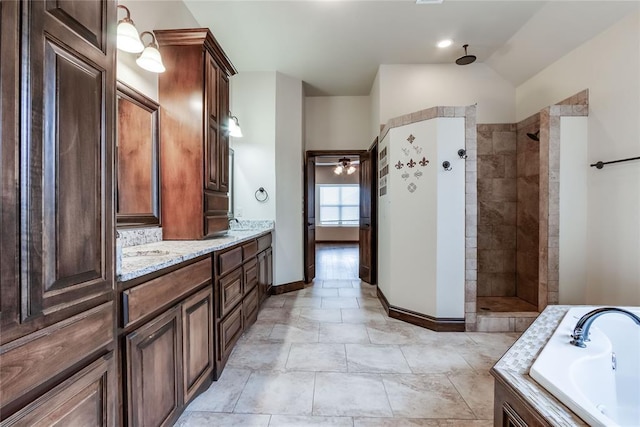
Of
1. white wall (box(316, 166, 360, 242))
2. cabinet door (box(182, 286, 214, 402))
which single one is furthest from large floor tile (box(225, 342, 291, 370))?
white wall (box(316, 166, 360, 242))

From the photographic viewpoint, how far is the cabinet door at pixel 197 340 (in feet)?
5.27

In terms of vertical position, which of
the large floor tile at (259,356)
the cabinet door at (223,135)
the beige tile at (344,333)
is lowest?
the beige tile at (344,333)

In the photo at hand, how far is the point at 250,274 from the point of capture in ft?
9.34

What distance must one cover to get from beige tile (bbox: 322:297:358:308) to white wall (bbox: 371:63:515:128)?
2.45 meters

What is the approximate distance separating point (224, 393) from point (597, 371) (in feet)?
6.62

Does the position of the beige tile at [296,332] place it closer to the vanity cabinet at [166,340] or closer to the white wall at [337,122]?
the vanity cabinet at [166,340]

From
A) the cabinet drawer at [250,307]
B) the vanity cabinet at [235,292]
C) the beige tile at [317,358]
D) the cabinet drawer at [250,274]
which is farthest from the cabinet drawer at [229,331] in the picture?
the beige tile at [317,358]

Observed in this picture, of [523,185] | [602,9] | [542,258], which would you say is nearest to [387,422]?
[542,258]

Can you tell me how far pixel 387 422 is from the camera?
1.64 meters

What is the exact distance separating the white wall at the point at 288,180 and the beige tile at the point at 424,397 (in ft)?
7.90

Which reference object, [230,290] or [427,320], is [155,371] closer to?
[230,290]

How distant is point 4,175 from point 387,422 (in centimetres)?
197

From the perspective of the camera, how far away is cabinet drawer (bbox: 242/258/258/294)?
2687 mm

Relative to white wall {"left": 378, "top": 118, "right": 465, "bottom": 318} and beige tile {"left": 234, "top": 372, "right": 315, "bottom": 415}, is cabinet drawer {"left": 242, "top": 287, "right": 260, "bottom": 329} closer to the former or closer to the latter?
beige tile {"left": 234, "top": 372, "right": 315, "bottom": 415}
